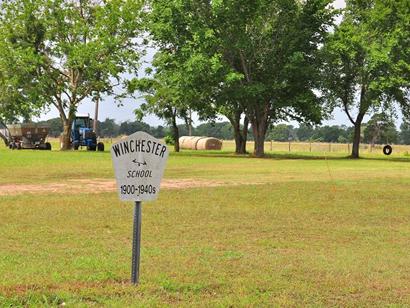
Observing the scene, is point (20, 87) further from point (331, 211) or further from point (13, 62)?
point (331, 211)

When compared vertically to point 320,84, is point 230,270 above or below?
below

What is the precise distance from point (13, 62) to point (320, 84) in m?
26.8

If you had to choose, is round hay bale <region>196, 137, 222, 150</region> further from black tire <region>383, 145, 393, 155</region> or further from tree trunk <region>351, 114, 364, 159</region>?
tree trunk <region>351, 114, 364, 159</region>

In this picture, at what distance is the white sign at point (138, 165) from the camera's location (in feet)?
22.0

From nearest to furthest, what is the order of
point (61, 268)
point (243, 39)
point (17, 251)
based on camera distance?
point (61, 268) < point (17, 251) < point (243, 39)

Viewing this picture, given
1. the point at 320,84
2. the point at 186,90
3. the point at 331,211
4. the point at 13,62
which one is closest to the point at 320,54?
the point at 320,84

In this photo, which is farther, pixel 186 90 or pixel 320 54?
pixel 320 54

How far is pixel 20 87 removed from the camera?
5856cm

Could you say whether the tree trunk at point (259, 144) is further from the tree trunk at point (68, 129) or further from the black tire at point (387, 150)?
the black tire at point (387, 150)

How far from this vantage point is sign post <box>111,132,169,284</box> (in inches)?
264

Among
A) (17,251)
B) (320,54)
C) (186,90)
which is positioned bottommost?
(17,251)

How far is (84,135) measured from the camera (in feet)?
192

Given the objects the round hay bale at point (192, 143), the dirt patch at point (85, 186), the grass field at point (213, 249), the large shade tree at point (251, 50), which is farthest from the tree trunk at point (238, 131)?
the grass field at point (213, 249)

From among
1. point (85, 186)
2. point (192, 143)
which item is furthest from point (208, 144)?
point (85, 186)
